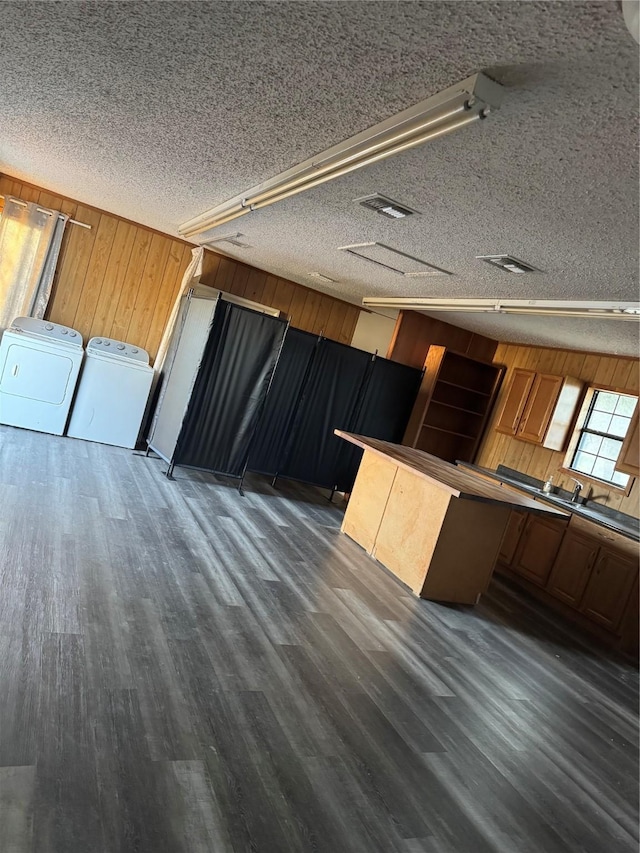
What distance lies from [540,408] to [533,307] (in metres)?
2.03

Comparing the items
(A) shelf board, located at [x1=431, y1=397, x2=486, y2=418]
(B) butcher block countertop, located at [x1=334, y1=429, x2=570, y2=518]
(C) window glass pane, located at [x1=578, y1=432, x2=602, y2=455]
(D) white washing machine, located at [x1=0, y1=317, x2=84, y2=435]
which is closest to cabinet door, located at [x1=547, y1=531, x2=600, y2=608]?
(B) butcher block countertop, located at [x1=334, y1=429, x2=570, y2=518]

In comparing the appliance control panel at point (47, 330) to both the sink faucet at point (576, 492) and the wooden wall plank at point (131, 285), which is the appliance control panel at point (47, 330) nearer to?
the wooden wall plank at point (131, 285)

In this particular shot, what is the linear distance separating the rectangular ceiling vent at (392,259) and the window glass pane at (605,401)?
2.49m

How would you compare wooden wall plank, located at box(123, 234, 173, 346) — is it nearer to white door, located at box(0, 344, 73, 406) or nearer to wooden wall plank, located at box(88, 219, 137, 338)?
wooden wall plank, located at box(88, 219, 137, 338)

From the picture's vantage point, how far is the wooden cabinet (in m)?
6.40

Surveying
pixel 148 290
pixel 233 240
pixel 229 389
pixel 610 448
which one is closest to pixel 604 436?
pixel 610 448

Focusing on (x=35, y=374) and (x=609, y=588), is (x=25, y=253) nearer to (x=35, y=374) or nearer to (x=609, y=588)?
(x=35, y=374)

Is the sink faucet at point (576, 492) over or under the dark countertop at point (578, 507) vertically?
over


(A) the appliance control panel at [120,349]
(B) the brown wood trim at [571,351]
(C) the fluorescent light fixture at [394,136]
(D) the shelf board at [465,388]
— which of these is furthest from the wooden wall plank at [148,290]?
(B) the brown wood trim at [571,351]

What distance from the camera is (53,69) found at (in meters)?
2.80

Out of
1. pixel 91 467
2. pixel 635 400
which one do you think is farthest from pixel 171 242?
pixel 635 400

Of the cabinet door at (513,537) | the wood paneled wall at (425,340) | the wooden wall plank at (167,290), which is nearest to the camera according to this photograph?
the cabinet door at (513,537)

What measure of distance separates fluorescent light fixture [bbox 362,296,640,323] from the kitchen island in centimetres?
140

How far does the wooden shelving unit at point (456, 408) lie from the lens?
7336mm
